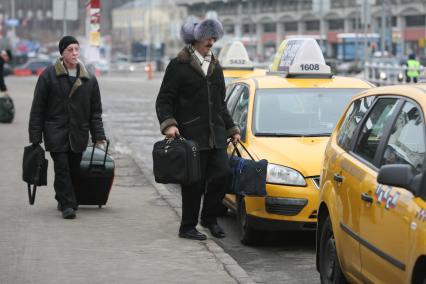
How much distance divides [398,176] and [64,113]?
526 cm

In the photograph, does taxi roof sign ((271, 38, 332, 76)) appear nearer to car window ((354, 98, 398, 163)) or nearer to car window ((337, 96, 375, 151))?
car window ((337, 96, 375, 151))

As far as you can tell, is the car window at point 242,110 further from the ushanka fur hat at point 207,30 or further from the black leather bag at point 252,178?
the ushanka fur hat at point 207,30

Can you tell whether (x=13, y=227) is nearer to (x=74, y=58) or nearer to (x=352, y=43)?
(x=74, y=58)

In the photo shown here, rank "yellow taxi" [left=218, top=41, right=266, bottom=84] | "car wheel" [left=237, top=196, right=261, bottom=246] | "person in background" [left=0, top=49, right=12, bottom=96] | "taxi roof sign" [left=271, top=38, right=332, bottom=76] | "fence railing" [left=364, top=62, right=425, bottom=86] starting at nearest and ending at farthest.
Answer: "car wheel" [left=237, top=196, right=261, bottom=246], "taxi roof sign" [left=271, top=38, right=332, bottom=76], "yellow taxi" [left=218, top=41, right=266, bottom=84], "person in background" [left=0, top=49, right=12, bottom=96], "fence railing" [left=364, top=62, right=425, bottom=86]

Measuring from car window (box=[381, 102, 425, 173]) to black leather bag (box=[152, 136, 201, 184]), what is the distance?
284cm

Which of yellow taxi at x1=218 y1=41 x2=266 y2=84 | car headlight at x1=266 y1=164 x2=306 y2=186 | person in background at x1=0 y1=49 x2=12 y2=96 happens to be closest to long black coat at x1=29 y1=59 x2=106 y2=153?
car headlight at x1=266 y1=164 x2=306 y2=186

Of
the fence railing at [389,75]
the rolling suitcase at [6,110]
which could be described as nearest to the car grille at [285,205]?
the rolling suitcase at [6,110]

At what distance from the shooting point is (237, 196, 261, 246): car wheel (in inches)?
369

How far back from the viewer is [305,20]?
121625 millimetres

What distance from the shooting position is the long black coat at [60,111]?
993 cm

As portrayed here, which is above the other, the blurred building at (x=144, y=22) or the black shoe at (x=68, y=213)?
the blurred building at (x=144, y=22)

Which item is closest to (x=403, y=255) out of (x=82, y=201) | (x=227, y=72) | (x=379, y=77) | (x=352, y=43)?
(x=82, y=201)

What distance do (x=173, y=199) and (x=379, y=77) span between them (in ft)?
89.2

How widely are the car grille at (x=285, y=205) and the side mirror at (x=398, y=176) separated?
3571 mm
